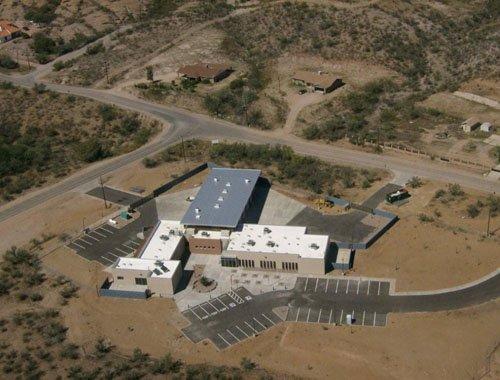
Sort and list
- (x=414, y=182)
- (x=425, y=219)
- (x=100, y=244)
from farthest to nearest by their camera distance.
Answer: (x=414, y=182), (x=100, y=244), (x=425, y=219)

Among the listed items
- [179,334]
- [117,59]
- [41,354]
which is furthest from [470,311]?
[117,59]

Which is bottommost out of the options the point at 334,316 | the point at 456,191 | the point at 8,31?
the point at 8,31

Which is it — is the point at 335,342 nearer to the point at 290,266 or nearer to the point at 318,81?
the point at 290,266

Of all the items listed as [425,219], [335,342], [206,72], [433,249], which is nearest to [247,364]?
[335,342]

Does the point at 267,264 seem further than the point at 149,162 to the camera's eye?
No

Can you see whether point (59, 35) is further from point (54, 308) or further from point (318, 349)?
point (318, 349)

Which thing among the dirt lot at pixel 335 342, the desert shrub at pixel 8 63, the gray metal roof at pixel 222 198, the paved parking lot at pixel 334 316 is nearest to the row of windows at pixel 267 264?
the gray metal roof at pixel 222 198

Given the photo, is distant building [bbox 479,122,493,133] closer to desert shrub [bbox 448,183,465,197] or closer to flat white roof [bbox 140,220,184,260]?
desert shrub [bbox 448,183,465,197]
